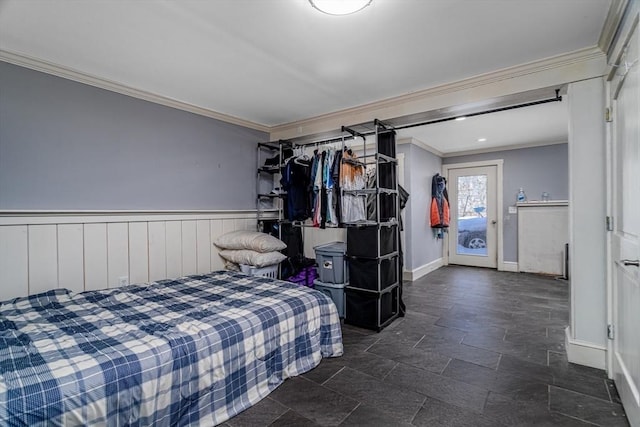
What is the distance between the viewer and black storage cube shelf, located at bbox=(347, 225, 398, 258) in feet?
9.70

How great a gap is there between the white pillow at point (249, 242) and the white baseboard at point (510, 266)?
15.1ft

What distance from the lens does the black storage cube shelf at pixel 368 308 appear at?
2.95m

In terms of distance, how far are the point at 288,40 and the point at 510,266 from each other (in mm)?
5672

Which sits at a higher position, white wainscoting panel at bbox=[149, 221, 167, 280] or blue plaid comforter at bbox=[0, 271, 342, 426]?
white wainscoting panel at bbox=[149, 221, 167, 280]

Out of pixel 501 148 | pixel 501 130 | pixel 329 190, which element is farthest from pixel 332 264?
pixel 501 148

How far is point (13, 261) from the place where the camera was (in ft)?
7.22

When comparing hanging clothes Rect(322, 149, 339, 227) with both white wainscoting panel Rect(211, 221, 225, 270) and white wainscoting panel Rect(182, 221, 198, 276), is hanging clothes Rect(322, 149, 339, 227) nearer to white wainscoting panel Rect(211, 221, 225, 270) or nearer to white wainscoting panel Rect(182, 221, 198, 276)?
white wainscoting panel Rect(211, 221, 225, 270)

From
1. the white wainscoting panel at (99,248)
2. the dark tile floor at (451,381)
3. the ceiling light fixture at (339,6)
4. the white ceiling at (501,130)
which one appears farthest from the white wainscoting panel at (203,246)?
the white ceiling at (501,130)

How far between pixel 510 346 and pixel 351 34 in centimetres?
282

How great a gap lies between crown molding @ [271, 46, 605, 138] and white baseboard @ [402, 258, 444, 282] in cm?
276

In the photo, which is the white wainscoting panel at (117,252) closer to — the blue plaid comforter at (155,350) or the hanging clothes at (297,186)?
the blue plaid comforter at (155,350)

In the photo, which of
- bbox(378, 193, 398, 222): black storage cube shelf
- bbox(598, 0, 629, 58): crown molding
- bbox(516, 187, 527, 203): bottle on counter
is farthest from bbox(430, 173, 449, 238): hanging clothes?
bbox(598, 0, 629, 58): crown molding

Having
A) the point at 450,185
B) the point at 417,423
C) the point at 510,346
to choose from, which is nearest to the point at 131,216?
the point at 417,423

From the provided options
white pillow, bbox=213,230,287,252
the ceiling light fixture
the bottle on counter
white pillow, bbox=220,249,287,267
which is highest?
the ceiling light fixture
